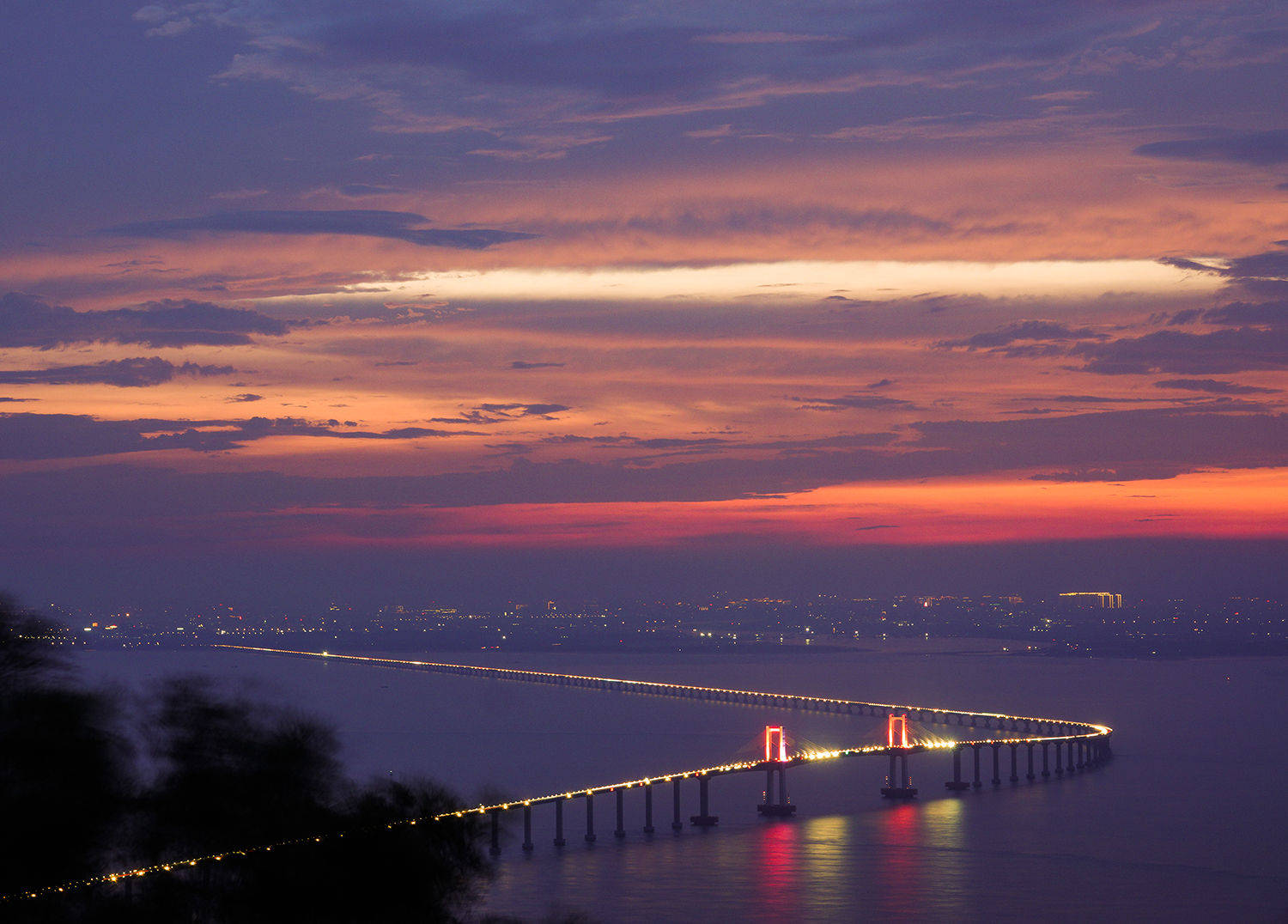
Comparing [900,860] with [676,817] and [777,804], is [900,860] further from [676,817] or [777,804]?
[777,804]

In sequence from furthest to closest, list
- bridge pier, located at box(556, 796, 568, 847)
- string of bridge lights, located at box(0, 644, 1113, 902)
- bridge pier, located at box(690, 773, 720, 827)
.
A: 1. bridge pier, located at box(690, 773, 720, 827)
2. bridge pier, located at box(556, 796, 568, 847)
3. string of bridge lights, located at box(0, 644, 1113, 902)

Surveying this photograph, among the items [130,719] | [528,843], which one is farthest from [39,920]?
[528,843]

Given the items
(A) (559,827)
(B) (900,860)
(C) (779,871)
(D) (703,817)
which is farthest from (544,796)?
(B) (900,860)

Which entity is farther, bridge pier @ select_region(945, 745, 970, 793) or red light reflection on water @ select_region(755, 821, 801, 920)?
bridge pier @ select_region(945, 745, 970, 793)

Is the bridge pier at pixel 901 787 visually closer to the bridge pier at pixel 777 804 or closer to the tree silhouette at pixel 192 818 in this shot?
the bridge pier at pixel 777 804

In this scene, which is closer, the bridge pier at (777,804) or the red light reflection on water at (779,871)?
the red light reflection on water at (779,871)

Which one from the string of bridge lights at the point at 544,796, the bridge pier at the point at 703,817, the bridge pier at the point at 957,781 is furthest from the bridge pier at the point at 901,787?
the bridge pier at the point at 703,817

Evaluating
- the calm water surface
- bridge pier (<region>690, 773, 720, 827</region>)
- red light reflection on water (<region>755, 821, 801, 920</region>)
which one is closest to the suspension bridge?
bridge pier (<region>690, 773, 720, 827</region>)

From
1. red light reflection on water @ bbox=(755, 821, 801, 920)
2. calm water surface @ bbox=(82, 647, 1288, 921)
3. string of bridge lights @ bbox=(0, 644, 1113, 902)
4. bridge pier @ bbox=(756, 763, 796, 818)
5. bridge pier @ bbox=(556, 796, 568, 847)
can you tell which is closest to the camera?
string of bridge lights @ bbox=(0, 644, 1113, 902)

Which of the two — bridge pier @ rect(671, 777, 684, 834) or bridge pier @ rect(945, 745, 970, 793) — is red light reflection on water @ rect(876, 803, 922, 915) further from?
bridge pier @ rect(945, 745, 970, 793)
